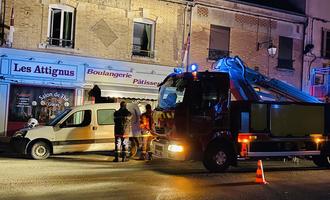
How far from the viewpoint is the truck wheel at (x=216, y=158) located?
1238 centimetres

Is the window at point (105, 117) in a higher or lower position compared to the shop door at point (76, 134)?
higher

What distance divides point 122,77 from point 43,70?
3.40m

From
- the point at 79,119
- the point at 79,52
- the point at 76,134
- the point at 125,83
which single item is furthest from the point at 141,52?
the point at 76,134

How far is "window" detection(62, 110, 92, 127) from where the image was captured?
14.5m

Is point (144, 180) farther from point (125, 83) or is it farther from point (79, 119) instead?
point (125, 83)

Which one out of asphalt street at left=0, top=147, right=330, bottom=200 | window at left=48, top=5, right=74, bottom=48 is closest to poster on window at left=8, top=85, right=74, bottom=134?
window at left=48, top=5, right=74, bottom=48

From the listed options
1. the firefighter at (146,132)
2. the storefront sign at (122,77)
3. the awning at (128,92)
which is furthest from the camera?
the awning at (128,92)

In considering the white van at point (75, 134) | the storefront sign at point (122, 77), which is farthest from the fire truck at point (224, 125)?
the storefront sign at point (122, 77)

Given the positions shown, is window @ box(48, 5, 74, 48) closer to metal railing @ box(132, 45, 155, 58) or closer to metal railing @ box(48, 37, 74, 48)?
metal railing @ box(48, 37, 74, 48)

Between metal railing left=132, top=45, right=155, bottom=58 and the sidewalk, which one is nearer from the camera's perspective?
the sidewalk

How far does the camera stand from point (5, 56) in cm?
1816

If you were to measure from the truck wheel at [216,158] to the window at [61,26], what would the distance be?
31.2 feet

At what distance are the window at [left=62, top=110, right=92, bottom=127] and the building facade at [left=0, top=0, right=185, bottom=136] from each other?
4947 millimetres

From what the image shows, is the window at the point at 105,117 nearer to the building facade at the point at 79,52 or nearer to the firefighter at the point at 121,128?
the firefighter at the point at 121,128
